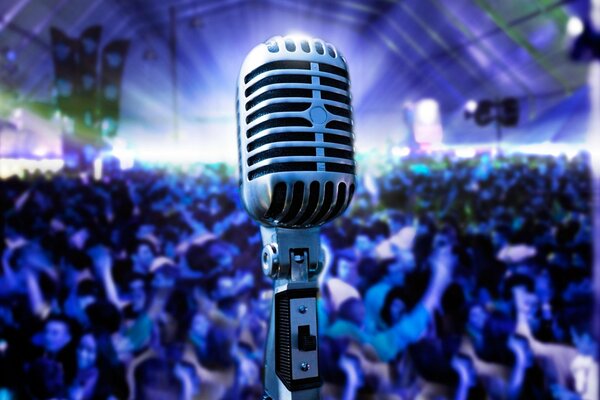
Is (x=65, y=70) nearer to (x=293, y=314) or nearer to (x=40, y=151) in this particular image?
(x=40, y=151)

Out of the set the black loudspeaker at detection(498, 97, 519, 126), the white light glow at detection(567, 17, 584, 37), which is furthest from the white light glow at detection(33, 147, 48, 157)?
the white light glow at detection(567, 17, 584, 37)

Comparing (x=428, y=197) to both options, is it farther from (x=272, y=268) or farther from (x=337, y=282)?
(x=272, y=268)

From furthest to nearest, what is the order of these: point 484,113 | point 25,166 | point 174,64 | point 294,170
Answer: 1. point 484,113
2. point 174,64
3. point 25,166
4. point 294,170

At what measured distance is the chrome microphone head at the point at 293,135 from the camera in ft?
2.06

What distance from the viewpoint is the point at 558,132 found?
2219 mm

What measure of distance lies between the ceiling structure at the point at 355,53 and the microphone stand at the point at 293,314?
141 centimetres

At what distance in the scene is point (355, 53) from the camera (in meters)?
2.11

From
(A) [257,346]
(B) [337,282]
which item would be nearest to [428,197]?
(B) [337,282]

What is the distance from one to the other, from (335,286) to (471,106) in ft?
3.65

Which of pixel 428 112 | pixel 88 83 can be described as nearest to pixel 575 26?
pixel 428 112

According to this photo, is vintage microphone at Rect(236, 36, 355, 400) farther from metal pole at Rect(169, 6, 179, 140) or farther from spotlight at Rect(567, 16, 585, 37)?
spotlight at Rect(567, 16, 585, 37)

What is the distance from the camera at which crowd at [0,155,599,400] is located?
1.87 m

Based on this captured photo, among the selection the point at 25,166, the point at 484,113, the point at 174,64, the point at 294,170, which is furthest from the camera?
the point at 484,113

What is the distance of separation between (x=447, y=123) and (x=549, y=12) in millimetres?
765
